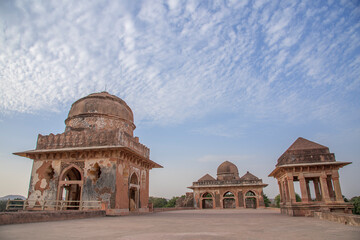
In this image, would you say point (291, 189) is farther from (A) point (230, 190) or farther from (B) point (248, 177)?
(B) point (248, 177)

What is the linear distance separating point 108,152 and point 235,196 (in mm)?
25340

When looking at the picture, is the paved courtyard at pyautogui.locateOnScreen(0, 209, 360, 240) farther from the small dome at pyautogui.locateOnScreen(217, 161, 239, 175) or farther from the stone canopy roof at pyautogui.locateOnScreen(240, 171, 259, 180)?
the small dome at pyautogui.locateOnScreen(217, 161, 239, 175)

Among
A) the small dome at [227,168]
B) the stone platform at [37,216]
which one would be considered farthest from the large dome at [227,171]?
the stone platform at [37,216]

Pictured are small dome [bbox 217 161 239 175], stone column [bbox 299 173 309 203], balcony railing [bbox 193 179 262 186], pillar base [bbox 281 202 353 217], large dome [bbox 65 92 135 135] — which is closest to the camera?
pillar base [bbox 281 202 353 217]

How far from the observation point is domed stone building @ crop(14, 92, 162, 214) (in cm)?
1453

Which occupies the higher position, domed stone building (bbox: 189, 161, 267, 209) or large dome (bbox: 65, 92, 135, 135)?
large dome (bbox: 65, 92, 135, 135)

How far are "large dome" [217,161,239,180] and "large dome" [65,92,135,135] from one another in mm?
24212

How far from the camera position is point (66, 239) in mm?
4629

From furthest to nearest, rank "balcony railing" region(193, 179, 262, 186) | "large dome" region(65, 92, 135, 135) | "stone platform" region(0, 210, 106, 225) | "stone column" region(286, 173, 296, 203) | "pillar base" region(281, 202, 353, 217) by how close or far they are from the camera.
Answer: "balcony railing" region(193, 179, 262, 186) → "large dome" region(65, 92, 135, 135) → "stone column" region(286, 173, 296, 203) → "pillar base" region(281, 202, 353, 217) → "stone platform" region(0, 210, 106, 225)

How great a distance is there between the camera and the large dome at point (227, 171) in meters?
39.4

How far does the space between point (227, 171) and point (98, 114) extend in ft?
89.4

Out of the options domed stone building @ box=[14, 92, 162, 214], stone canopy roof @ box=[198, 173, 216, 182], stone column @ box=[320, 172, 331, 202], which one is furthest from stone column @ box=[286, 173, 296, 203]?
stone canopy roof @ box=[198, 173, 216, 182]

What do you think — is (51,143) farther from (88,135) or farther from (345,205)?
(345,205)

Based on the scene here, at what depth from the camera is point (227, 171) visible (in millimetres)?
39938
